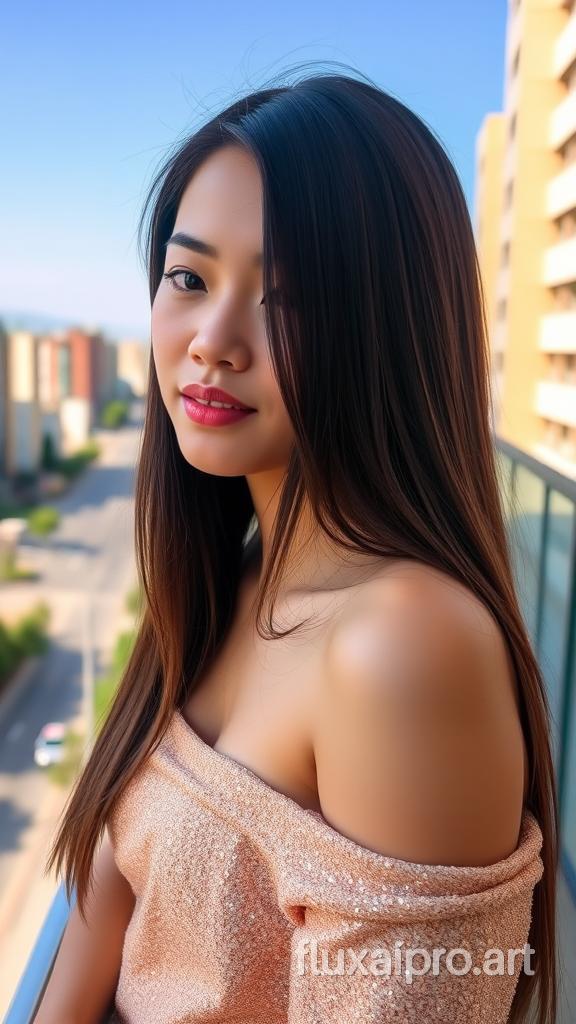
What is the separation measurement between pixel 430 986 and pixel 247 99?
0.64 m

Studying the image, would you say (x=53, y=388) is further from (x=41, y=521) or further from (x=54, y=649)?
(x=54, y=649)

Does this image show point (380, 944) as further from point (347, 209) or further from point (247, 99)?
point (247, 99)

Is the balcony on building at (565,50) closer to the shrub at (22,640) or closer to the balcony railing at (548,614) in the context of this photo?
the balcony railing at (548,614)

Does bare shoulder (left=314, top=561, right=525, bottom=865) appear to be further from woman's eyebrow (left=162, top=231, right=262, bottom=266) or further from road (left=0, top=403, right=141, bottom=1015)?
road (left=0, top=403, right=141, bottom=1015)

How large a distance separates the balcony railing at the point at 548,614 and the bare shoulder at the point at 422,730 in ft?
1.37

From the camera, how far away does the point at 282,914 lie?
0.61 metres

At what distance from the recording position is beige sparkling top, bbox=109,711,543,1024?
0.51 meters

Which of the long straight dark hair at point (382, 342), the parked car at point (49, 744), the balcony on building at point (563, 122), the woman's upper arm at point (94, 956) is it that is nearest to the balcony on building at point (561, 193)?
the balcony on building at point (563, 122)

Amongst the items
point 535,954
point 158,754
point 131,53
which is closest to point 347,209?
point 158,754

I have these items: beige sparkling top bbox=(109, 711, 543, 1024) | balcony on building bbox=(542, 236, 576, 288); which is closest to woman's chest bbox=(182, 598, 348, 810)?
beige sparkling top bbox=(109, 711, 543, 1024)

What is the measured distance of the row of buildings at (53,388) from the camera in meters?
25.4

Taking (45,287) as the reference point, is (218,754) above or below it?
below

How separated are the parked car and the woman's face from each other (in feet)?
64.4

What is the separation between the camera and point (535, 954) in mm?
706
